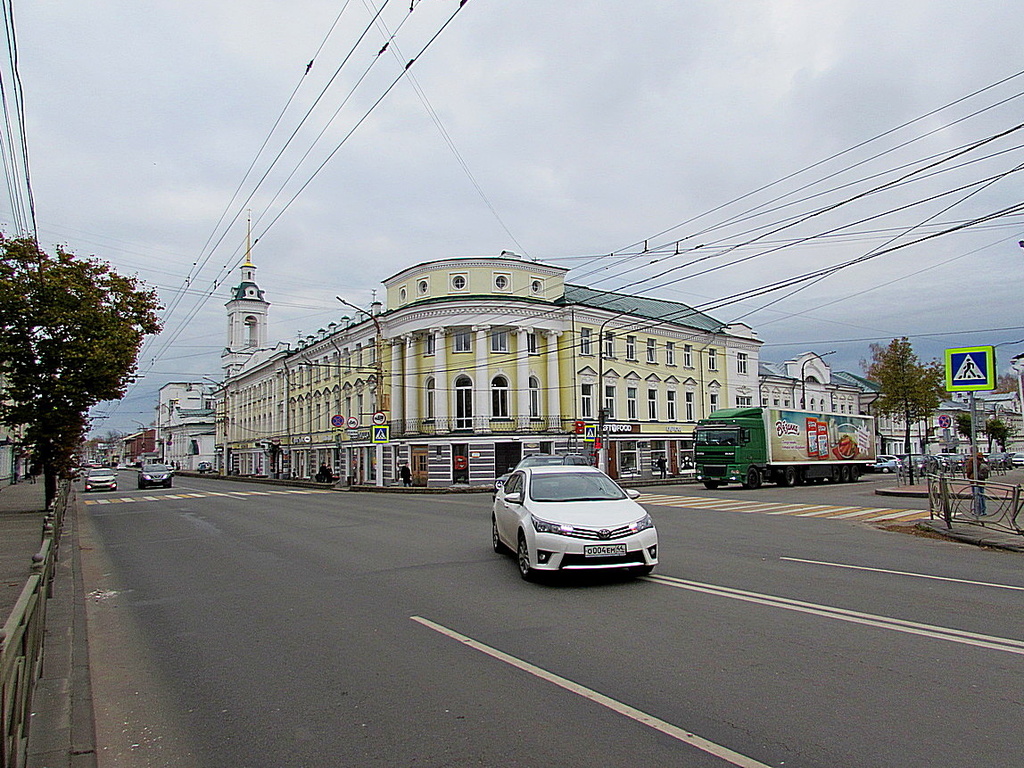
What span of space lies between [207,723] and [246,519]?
648 inches

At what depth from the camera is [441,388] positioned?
44.4 meters

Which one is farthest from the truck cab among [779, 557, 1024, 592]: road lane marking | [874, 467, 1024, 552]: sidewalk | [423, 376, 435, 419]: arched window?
[779, 557, 1024, 592]: road lane marking

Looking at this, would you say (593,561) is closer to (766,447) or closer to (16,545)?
(16,545)

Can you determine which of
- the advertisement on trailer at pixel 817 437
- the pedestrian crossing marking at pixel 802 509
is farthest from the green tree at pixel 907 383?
the pedestrian crossing marking at pixel 802 509

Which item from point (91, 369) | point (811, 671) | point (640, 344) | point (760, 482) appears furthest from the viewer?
point (640, 344)

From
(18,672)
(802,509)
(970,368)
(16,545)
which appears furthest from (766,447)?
(18,672)

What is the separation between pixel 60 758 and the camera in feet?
13.6

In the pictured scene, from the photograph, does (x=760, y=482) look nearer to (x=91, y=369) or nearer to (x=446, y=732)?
(x=91, y=369)

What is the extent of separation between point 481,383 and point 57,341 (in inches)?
1044

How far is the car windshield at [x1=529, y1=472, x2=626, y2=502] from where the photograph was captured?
32.3 ft

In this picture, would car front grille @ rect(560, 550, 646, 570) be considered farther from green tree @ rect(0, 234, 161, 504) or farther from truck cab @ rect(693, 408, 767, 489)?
truck cab @ rect(693, 408, 767, 489)

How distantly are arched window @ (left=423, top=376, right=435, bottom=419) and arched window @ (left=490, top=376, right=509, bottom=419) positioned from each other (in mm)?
3707

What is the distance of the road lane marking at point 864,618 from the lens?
609 cm

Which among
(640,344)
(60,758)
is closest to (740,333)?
(640,344)
